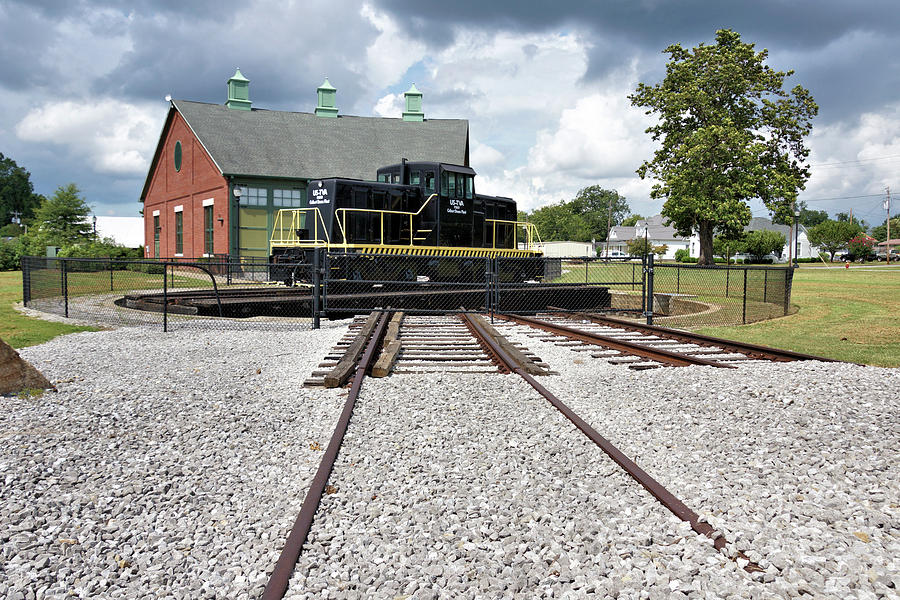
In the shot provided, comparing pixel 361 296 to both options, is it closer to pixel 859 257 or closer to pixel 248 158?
pixel 248 158

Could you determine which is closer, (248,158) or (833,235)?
(248,158)

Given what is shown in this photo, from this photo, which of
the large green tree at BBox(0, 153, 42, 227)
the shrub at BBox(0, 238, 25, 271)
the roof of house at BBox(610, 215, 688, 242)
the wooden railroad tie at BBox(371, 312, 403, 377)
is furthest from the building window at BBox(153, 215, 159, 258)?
the roof of house at BBox(610, 215, 688, 242)

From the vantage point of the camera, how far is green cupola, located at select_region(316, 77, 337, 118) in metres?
39.9

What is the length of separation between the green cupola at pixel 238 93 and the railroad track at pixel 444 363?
102 ft

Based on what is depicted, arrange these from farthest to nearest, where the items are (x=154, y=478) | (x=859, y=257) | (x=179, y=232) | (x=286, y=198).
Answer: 1. (x=859, y=257)
2. (x=179, y=232)
3. (x=286, y=198)
4. (x=154, y=478)

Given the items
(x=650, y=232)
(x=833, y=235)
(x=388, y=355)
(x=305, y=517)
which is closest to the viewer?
(x=305, y=517)

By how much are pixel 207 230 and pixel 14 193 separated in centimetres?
9822

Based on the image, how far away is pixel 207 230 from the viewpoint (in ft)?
110

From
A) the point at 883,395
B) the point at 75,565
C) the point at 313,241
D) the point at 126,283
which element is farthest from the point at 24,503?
the point at 126,283

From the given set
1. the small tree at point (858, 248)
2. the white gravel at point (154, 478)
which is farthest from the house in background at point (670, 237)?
the white gravel at point (154, 478)

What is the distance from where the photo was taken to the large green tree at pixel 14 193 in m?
105

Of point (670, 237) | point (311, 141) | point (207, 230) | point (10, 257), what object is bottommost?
point (10, 257)

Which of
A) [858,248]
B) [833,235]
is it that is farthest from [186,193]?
[833,235]

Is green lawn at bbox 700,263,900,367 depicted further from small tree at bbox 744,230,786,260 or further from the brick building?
small tree at bbox 744,230,786,260
